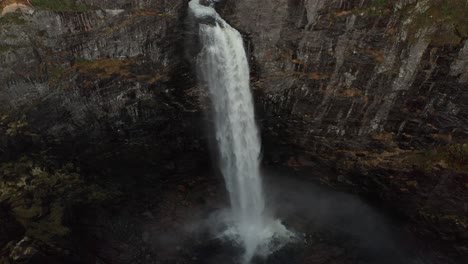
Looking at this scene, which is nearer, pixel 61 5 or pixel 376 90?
pixel 61 5

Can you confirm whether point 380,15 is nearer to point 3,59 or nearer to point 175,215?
point 175,215

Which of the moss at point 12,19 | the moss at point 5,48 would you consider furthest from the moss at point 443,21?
the moss at point 5,48

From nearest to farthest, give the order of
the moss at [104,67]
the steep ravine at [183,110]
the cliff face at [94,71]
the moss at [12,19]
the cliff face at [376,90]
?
1. the moss at [12,19]
2. the cliff face at [94,71]
3. the steep ravine at [183,110]
4. the cliff face at [376,90]
5. the moss at [104,67]

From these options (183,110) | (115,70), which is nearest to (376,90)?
(183,110)

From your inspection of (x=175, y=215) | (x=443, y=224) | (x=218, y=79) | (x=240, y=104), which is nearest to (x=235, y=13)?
(x=218, y=79)

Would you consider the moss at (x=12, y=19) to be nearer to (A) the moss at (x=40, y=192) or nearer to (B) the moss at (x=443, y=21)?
(A) the moss at (x=40, y=192)

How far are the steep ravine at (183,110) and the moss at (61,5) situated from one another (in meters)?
0.07

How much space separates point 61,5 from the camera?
17016 millimetres

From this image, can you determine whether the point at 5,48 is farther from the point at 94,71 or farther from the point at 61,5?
the point at 94,71

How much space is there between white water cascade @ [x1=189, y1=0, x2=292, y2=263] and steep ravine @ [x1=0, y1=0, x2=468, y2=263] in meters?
0.82

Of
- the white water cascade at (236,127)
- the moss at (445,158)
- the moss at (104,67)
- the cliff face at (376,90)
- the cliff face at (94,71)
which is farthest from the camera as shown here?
the white water cascade at (236,127)

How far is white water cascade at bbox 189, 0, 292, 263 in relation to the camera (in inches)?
771

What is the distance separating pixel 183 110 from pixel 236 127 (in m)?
3.25

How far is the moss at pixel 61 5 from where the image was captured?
1675 centimetres
